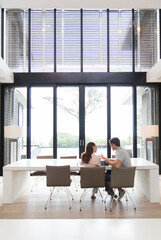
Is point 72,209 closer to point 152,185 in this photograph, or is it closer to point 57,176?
point 57,176

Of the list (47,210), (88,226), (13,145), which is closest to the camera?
(88,226)

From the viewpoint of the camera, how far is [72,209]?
4523 millimetres

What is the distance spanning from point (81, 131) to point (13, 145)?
234cm

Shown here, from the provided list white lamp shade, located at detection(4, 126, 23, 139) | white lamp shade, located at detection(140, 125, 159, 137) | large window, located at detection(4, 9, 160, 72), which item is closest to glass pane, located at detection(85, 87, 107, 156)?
large window, located at detection(4, 9, 160, 72)

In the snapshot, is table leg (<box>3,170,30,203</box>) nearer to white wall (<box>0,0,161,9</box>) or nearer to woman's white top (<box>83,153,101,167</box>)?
woman's white top (<box>83,153,101,167</box>)

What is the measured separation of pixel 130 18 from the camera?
816 centimetres

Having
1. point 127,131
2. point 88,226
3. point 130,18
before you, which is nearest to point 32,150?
point 127,131

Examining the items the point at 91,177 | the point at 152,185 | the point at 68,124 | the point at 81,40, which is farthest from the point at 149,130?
the point at 81,40

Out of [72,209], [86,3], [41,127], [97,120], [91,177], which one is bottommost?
[72,209]

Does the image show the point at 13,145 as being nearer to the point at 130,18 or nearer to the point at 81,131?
the point at 81,131

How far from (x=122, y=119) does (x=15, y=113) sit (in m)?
3.66

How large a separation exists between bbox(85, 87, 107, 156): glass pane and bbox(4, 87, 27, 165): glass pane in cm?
→ 212

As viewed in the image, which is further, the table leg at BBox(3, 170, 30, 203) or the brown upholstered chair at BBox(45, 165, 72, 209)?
the table leg at BBox(3, 170, 30, 203)

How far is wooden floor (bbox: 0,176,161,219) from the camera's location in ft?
13.6
